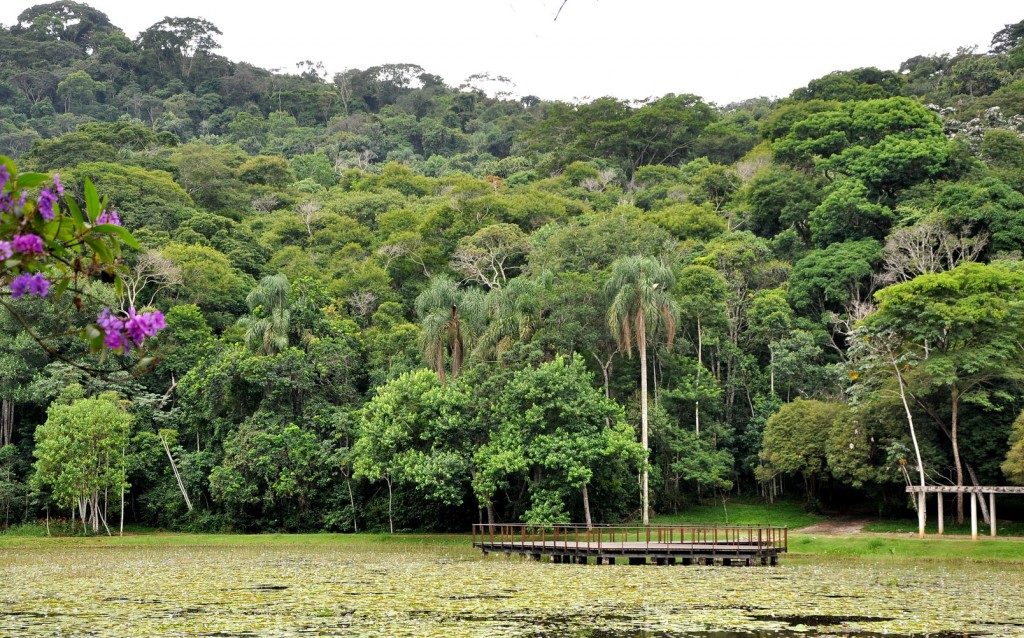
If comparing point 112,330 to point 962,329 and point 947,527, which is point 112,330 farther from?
point 947,527

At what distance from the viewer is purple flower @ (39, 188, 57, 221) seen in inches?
160

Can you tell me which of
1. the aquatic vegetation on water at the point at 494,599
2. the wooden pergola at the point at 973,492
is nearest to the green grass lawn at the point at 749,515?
the wooden pergola at the point at 973,492

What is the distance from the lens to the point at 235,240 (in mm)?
63000

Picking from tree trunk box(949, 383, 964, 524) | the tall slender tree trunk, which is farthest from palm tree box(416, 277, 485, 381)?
tree trunk box(949, 383, 964, 524)

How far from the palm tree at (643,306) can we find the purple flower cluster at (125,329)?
127 feet

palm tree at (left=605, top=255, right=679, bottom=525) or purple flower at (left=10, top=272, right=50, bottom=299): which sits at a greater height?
palm tree at (left=605, top=255, right=679, bottom=525)

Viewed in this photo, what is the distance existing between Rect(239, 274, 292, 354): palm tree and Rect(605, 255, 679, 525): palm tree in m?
14.6

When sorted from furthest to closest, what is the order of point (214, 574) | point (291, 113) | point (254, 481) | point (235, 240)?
point (291, 113)
point (235, 240)
point (254, 481)
point (214, 574)

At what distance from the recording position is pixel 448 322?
1747 inches

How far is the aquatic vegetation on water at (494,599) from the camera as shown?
16.7 m

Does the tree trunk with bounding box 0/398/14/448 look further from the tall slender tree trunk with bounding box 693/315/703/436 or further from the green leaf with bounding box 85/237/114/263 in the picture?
the green leaf with bounding box 85/237/114/263

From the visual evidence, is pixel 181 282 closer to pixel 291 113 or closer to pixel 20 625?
pixel 20 625

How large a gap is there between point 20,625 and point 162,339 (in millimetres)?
34971

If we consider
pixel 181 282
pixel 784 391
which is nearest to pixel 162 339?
pixel 181 282
